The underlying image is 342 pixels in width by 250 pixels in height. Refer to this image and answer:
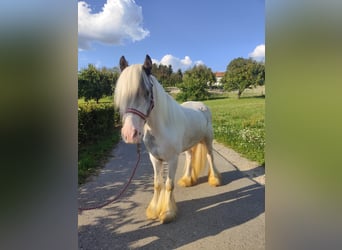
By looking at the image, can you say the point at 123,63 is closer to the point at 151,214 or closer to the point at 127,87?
the point at 127,87

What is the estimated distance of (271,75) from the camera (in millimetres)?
1073

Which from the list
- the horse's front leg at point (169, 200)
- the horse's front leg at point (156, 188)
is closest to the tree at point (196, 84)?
the horse's front leg at point (156, 188)

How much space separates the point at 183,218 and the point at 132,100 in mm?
1956

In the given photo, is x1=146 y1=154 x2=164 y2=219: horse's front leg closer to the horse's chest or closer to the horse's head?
the horse's chest

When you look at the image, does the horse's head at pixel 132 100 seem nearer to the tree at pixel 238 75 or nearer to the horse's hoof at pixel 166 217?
the horse's hoof at pixel 166 217

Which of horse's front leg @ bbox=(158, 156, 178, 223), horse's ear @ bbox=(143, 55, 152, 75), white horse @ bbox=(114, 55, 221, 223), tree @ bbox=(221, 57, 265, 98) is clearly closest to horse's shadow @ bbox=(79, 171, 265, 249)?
horse's front leg @ bbox=(158, 156, 178, 223)

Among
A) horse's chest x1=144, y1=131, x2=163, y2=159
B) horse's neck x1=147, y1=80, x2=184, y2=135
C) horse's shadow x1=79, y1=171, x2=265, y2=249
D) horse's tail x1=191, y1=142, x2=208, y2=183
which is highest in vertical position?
horse's neck x1=147, y1=80, x2=184, y2=135

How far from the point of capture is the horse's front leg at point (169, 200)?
10.5 ft

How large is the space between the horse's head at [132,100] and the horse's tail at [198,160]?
7.77 ft

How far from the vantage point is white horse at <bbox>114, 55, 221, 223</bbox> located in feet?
7.65

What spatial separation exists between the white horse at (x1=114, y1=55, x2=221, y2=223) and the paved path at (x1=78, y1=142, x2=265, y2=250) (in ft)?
0.86
